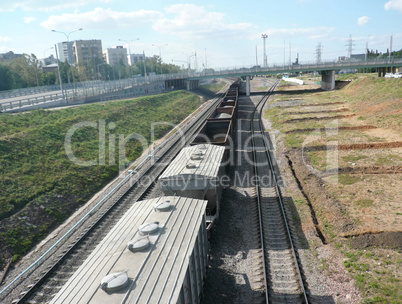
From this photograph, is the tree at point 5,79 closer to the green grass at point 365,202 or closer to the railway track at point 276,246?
the railway track at point 276,246

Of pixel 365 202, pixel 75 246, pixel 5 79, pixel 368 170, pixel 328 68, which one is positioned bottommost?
pixel 75 246

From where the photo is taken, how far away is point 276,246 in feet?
44.4

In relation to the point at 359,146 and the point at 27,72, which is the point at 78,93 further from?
the point at 359,146

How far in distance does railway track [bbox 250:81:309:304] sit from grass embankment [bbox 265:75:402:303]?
6.38ft

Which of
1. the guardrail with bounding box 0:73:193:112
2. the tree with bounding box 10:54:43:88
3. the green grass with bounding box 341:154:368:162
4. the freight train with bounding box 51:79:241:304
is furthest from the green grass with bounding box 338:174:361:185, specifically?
the tree with bounding box 10:54:43:88

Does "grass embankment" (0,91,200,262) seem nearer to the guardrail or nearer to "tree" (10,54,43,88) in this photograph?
the guardrail

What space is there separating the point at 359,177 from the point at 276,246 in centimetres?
1041

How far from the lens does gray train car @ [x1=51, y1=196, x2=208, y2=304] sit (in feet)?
22.5

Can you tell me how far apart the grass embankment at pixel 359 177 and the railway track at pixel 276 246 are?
76.5 inches

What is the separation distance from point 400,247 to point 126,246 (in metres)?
11.3

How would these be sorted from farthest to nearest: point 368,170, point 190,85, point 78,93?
point 190,85 → point 78,93 → point 368,170

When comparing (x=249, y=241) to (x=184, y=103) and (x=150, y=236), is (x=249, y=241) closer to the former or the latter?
(x=150, y=236)

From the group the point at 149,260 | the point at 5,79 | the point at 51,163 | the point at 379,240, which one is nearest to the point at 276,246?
the point at 379,240

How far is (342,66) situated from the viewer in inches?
2591
